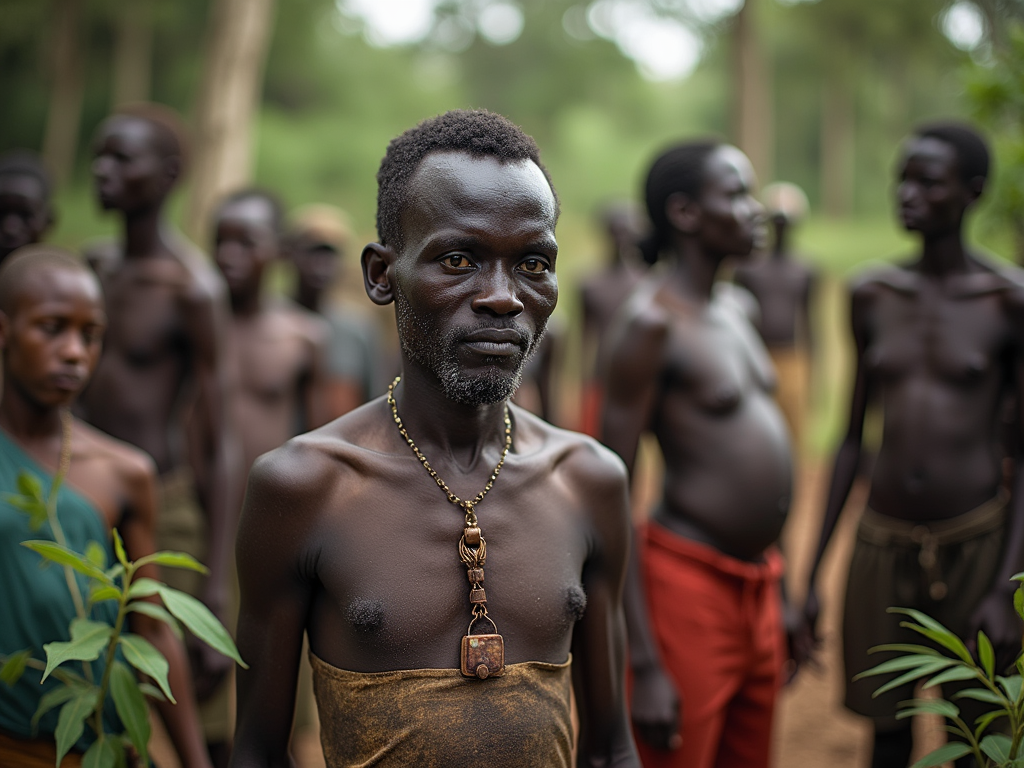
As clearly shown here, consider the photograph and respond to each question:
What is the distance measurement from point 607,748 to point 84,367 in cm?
174

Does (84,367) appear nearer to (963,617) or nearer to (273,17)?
(963,617)

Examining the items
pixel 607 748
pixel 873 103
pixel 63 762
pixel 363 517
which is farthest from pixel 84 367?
pixel 873 103

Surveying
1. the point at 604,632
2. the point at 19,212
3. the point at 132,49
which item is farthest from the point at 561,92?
the point at 604,632

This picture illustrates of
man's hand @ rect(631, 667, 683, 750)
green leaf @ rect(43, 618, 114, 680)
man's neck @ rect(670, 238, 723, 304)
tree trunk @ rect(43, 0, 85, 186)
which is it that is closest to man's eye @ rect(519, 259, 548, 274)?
green leaf @ rect(43, 618, 114, 680)

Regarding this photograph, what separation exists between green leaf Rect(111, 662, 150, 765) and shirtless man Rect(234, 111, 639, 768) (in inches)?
9.1

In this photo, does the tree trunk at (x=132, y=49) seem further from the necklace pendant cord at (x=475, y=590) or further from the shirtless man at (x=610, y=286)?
the necklace pendant cord at (x=475, y=590)

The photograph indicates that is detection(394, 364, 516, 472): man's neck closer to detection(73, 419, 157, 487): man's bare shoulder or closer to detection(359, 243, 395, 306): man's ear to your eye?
detection(359, 243, 395, 306): man's ear

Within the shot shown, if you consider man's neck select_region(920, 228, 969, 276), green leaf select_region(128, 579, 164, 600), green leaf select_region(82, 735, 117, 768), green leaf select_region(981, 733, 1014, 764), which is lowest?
green leaf select_region(82, 735, 117, 768)

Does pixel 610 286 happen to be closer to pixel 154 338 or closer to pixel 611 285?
pixel 611 285

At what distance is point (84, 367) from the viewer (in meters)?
2.88

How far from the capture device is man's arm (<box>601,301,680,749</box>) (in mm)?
3383

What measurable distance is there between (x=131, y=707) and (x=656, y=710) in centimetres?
172

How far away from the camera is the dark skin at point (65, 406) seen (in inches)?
110

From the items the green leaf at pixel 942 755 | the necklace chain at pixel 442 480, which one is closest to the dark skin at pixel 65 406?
the necklace chain at pixel 442 480
